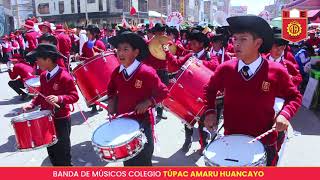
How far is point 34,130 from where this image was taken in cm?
387

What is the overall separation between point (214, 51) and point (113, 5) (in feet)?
175

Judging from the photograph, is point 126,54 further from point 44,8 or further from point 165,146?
point 44,8

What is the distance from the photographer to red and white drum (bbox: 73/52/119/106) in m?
5.90

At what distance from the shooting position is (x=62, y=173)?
132 inches

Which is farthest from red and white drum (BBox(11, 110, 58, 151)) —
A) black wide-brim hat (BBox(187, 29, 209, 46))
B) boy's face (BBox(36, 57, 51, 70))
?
black wide-brim hat (BBox(187, 29, 209, 46))

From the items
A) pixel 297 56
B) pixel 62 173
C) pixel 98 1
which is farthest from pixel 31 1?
pixel 62 173

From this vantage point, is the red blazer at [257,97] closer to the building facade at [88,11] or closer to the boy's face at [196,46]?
the boy's face at [196,46]

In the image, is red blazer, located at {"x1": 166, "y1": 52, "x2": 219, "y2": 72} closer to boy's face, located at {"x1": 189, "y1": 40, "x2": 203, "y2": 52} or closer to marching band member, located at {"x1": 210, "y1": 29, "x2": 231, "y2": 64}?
boy's face, located at {"x1": 189, "y1": 40, "x2": 203, "y2": 52}

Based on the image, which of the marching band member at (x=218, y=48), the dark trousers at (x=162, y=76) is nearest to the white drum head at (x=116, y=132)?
the marching band member at (x=218, y=48)

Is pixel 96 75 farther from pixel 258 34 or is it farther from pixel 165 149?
pixel 258 34

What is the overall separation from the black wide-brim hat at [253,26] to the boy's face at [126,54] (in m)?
1.17

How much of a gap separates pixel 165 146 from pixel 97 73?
1540 millimetres

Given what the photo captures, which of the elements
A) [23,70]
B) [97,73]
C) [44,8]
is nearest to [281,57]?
[97,73]

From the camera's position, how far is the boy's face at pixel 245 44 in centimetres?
292
